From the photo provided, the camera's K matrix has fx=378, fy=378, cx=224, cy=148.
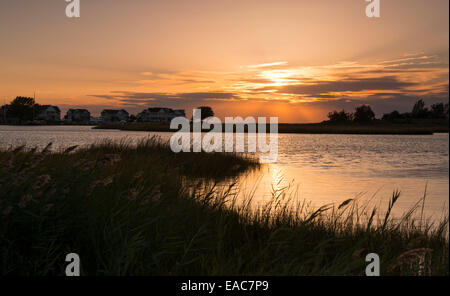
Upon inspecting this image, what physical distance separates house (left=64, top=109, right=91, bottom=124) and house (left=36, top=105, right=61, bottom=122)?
11340 mm

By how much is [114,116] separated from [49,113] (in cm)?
2870

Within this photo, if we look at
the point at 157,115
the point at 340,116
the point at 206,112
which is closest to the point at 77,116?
the point at 157,115

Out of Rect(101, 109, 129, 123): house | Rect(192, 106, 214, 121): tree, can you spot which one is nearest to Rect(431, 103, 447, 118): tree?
Rect(192, 106, 214, 121): tree

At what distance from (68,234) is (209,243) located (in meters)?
1.96

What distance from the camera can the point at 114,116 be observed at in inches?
6614

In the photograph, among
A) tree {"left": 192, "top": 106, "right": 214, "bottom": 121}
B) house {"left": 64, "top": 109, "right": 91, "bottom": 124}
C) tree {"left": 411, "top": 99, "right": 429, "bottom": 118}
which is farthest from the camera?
house {"left": 64, "top": 109, "right": 91, "bottom": 124}

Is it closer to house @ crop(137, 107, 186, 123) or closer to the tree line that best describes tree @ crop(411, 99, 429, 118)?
the tree line

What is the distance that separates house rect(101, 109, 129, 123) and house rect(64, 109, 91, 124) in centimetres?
910

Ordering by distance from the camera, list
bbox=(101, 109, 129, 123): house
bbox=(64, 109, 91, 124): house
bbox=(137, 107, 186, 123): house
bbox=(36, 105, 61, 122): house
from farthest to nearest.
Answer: bbox=(64, 109, 91, 124): house → bbox=(101, 109, 129, 123): house → bbox=(137, 107, 186, 123): house → bbox=(36, 105, 61, 122): house

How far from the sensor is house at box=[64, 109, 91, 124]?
554 feet

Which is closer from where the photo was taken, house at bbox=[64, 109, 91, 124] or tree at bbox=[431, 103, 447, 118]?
tree at bbox=[431, 103, 447, 118]

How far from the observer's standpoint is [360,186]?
1872 centimetres
